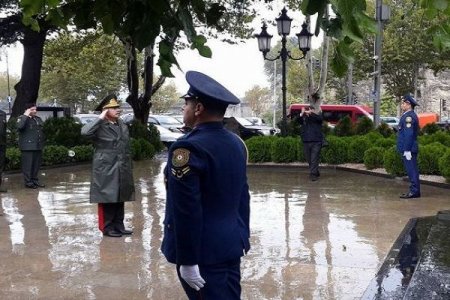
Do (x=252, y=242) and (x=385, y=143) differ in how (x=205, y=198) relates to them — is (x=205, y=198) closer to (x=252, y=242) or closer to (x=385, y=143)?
(x=252, y=242)

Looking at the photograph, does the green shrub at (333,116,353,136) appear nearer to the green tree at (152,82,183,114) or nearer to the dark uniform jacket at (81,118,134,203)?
the dark uniform jacket at (81,118,134,203)

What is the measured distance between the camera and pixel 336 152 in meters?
15.8

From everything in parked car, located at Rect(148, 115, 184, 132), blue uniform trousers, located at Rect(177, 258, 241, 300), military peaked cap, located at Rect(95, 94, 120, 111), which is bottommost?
blue uniform trousers, located at Rect(177, 258, 241, 300)

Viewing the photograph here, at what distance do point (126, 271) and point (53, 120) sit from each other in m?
13.3

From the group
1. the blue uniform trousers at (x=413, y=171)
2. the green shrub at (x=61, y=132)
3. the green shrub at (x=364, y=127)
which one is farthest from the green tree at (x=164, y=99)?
the blue uniform trousers at (x=413, y=171)

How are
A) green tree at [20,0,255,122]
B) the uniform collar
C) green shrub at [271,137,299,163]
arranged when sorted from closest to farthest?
1. green tree at [20,0,255,122]
2. the uniform collar
3. green shrub at [271,137,299,163]

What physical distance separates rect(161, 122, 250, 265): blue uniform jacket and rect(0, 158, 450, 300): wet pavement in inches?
75.7

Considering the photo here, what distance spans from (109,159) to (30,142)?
5643 millimetres

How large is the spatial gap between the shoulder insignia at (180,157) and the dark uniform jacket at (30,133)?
9.69 meters

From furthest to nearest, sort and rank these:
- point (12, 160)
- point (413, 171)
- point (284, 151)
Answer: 1. point (284, 151)
2. point (12, 160)
3. point (413, 171)

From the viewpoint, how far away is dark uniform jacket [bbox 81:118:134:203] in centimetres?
714

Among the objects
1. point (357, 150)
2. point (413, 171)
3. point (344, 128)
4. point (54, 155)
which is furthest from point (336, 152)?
point (54, 155)

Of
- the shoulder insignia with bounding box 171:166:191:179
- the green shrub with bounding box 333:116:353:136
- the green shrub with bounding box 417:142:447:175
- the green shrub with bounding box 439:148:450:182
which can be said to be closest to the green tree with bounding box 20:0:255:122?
the shoulder insignia with bounding box 171:166:191:179

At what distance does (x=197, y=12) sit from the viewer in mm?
3314
